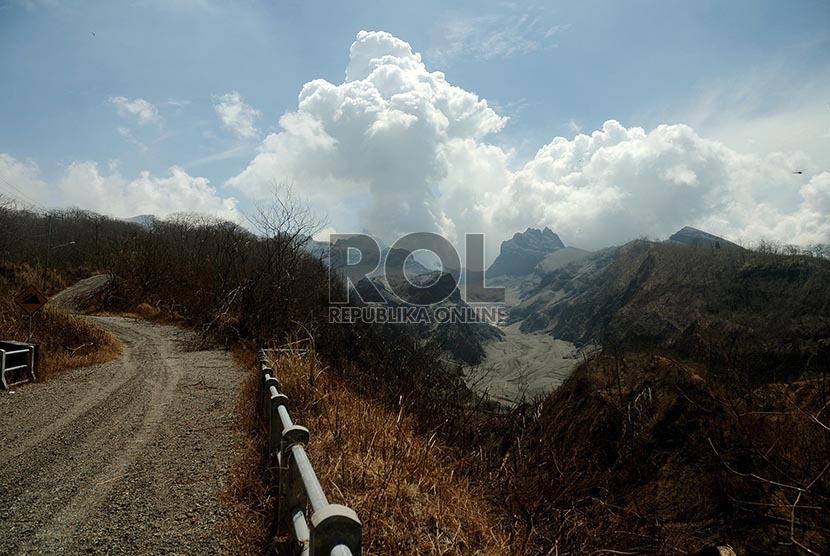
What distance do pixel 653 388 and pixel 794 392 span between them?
Answer: 3042 millimetres

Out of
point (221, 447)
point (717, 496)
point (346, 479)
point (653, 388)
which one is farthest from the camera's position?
point (653, 388)

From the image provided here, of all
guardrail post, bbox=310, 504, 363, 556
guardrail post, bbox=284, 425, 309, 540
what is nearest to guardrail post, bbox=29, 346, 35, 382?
guardrail post, bbox=284, 425, 309, 540

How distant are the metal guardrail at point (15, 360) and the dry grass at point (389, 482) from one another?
20.7 ft

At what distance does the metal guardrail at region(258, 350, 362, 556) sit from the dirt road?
90 cm

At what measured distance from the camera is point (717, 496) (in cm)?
811

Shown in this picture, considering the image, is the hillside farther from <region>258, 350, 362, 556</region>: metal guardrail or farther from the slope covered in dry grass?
<region>258, 350, 362, 556</region>: metal guardrail

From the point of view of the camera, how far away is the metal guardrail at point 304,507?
1.80 m

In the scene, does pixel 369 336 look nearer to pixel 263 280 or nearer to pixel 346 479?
pixel 263 280

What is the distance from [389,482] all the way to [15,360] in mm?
9273

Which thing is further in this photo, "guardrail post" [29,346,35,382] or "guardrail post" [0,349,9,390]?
"guardrail post" [29,346,35,382]

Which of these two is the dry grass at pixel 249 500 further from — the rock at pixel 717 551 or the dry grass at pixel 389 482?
the rock at pixel 717 551

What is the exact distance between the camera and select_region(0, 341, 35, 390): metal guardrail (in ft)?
28.6

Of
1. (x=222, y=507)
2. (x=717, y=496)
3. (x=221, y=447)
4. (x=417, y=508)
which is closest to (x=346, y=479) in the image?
(x=417, y=508)

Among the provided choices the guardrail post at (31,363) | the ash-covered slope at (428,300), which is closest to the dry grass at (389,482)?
the guardrail post at (31,363)
